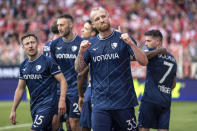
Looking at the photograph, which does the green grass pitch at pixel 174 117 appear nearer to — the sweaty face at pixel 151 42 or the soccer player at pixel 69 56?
the soccer player at pixel 69 56

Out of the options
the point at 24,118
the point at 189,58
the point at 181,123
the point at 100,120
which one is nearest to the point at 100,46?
the point at 100,120

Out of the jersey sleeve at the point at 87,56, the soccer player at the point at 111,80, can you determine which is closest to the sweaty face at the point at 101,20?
the soccer player at the point at 111,80

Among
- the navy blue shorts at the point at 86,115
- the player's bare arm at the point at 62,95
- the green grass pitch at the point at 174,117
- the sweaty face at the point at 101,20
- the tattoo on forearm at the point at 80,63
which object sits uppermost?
the sweaty face at the point at 101,20

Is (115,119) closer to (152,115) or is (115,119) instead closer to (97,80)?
(97,80)

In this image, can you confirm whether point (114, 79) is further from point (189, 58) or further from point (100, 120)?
point (189, 58)

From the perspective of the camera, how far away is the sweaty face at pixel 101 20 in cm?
574

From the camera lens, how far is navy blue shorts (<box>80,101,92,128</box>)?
303 inches

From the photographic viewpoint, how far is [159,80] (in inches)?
295

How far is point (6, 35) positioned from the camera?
2283cm

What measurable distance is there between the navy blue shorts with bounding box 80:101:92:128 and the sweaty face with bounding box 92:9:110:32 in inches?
89.1

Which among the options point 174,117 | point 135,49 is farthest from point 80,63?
point 174,117

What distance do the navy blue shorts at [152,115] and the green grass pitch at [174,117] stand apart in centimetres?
339

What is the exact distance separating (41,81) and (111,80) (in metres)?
1.44

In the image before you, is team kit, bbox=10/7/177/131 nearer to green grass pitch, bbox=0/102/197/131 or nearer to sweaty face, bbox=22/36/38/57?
sweaty face, bbox=22/36/38/57
